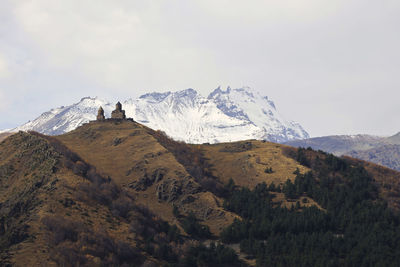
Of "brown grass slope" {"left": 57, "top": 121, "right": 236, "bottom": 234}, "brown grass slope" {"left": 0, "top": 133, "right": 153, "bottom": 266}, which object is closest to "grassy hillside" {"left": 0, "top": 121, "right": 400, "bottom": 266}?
"brown grass slope" {"left": 0, "top": 133, "right": 153, "bottom": 266}

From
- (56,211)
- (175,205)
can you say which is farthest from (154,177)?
(56,211)

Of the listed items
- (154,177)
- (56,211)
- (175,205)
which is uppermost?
(154,177)

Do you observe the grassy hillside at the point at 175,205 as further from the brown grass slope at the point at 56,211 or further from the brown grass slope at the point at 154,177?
the brown grass slope at the point at 154,177

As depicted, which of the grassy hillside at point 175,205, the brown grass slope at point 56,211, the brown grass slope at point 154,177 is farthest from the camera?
the brown grass slope at point 154,177

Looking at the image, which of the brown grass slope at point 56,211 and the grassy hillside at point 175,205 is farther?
the grassy hillside at point 175,205

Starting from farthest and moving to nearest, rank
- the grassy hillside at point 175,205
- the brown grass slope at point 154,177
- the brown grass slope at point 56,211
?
the brown grass slope at point 154,177 → the grassy hillside at point 175,205 → the brown grass slope at point 56,211

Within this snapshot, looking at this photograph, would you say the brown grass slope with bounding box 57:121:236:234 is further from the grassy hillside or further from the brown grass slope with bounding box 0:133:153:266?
the brown grass slope with bounding box 0:133:153:266

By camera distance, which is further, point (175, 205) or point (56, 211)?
point (175, 205)

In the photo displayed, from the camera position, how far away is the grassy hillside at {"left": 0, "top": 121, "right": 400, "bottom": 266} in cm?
10656

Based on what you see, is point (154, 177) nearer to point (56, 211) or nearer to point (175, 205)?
point (175, 205)

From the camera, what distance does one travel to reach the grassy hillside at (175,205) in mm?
106562

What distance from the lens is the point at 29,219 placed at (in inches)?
4306

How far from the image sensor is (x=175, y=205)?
498ft

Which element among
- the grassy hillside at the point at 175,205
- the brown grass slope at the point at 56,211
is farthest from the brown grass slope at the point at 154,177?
the brown grass slope at the point at 56,211
